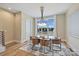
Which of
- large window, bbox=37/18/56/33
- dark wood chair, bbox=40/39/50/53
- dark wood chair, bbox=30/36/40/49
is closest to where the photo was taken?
large window, bbox=37/18/56/33

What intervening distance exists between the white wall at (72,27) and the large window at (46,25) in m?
0.55

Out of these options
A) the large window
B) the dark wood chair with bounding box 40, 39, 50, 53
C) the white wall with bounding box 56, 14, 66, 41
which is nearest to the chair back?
the dark wood chair with bounding box 40, 39, 50, 53

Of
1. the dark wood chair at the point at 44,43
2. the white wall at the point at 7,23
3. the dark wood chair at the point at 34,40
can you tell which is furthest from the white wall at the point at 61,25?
the white wall at the point at 7,23

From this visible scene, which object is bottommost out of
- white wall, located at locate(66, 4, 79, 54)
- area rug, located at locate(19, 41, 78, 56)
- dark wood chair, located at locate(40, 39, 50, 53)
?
area rug, located at locate(19, 41, 78, 56)

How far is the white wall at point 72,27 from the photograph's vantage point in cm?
310

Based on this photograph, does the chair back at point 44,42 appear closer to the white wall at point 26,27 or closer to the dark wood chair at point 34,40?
the dark wood chair at point 34,40

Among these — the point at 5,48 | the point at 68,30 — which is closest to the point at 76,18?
the point at 68,30

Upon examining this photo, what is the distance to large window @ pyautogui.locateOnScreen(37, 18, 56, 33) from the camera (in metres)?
3.04

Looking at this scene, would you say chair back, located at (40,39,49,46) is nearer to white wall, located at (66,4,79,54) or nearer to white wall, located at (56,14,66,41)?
white wall, located at (56,14,66,41)

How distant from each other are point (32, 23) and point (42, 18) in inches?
16.3

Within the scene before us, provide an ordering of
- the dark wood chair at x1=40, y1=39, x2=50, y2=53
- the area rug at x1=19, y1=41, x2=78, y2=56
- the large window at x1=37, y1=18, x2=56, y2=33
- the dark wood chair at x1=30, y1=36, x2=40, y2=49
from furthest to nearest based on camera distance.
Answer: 1. the dark wood chair at x1=30, y1=36, x2=40, y2=49
2. the dark wood chair at x1=40, y1=39, x2=50, y2=53
3. the large window at x1=37, y1=18, x2=56, y2=33
4. the area rug at x1=19, y1=41, x2=78, y2=56

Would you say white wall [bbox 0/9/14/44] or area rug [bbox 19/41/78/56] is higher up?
white wall [bbox 0/9/14/44]

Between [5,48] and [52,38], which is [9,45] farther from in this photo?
[52,38]

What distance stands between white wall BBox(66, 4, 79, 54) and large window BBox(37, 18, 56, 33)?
55 centimetres
